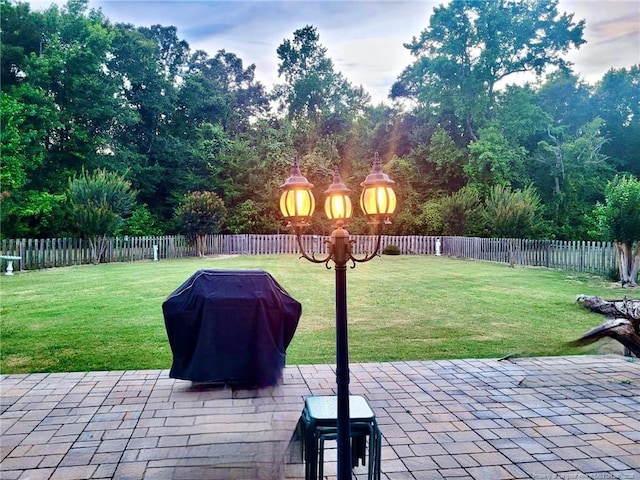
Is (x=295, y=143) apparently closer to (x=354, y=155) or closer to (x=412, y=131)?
(x=354, y=155)

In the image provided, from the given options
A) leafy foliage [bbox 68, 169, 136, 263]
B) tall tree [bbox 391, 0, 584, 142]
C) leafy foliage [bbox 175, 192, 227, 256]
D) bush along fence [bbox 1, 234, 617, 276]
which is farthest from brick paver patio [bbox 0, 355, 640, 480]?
tall tree [bbox 391, 0, 584, 142]

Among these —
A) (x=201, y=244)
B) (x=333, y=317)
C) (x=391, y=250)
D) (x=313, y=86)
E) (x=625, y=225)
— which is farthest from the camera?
(x=313, y=86)

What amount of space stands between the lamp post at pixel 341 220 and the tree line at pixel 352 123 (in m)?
13.8

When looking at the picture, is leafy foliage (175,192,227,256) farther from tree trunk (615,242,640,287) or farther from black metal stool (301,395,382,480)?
black metal stool (301,395,382,480)

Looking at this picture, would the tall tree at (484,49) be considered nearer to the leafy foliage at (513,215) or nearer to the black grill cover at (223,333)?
the leafy foliage at (513,215)

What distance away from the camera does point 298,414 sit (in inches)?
115

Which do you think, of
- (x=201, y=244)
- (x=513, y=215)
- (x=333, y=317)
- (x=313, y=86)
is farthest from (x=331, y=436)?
(x=313, y=86)

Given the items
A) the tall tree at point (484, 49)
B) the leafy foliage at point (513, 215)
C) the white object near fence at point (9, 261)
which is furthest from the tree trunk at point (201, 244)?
the tall tree at point (484, 49)

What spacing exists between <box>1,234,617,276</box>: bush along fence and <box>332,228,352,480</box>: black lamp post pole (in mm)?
6968

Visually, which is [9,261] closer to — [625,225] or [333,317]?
[333,317]

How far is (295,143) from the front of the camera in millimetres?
19297

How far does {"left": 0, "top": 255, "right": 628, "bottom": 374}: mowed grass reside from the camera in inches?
170

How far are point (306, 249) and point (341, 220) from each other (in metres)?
7.83

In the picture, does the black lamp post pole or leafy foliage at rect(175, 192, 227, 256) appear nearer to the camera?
the black lamp post pole
